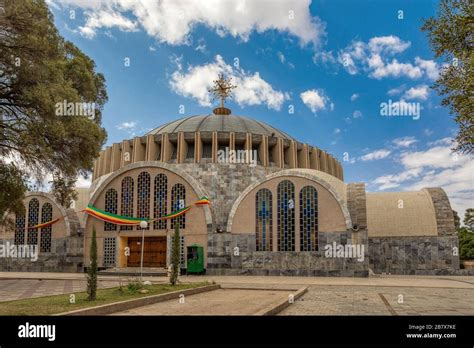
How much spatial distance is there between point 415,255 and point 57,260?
26.1 meters

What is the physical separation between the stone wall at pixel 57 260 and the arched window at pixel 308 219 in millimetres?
16523

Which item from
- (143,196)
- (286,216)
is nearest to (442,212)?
(286,216)

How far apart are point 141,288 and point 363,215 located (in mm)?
17385

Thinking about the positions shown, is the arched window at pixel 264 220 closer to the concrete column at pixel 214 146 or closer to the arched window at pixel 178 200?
the arched window at pixel 178 200

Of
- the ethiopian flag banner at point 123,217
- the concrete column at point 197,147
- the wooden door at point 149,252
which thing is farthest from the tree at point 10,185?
the concrete column at point 197,147

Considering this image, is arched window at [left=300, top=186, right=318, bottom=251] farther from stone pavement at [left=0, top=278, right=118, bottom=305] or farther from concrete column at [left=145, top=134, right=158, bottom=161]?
concrete column at [left=145, top=134, right=158, bottom=161]

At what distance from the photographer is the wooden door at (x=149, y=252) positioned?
3188 cm

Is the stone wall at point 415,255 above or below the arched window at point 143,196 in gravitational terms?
below

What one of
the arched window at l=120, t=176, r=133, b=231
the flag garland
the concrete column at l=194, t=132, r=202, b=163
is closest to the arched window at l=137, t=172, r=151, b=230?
the flag garland

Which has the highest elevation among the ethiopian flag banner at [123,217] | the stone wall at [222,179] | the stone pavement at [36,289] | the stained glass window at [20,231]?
the stone wall at [222,179]

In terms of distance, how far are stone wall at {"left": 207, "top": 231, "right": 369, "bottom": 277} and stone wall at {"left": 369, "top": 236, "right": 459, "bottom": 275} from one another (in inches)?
207

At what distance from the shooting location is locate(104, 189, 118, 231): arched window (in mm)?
32750

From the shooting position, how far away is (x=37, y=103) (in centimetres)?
1920

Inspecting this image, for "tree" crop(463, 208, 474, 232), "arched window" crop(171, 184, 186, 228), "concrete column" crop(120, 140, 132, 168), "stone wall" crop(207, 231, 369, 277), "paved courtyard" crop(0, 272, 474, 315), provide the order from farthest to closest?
"tree" crop(463, 208, 474, 232), "concrete column" crop(120, 140, 132, 168), "arched window" crop(171, 184, 186, 228), "stone wall" crop(207, 231, 369, 277), "paved courtyard" crop(0, 272, 474, 315)
